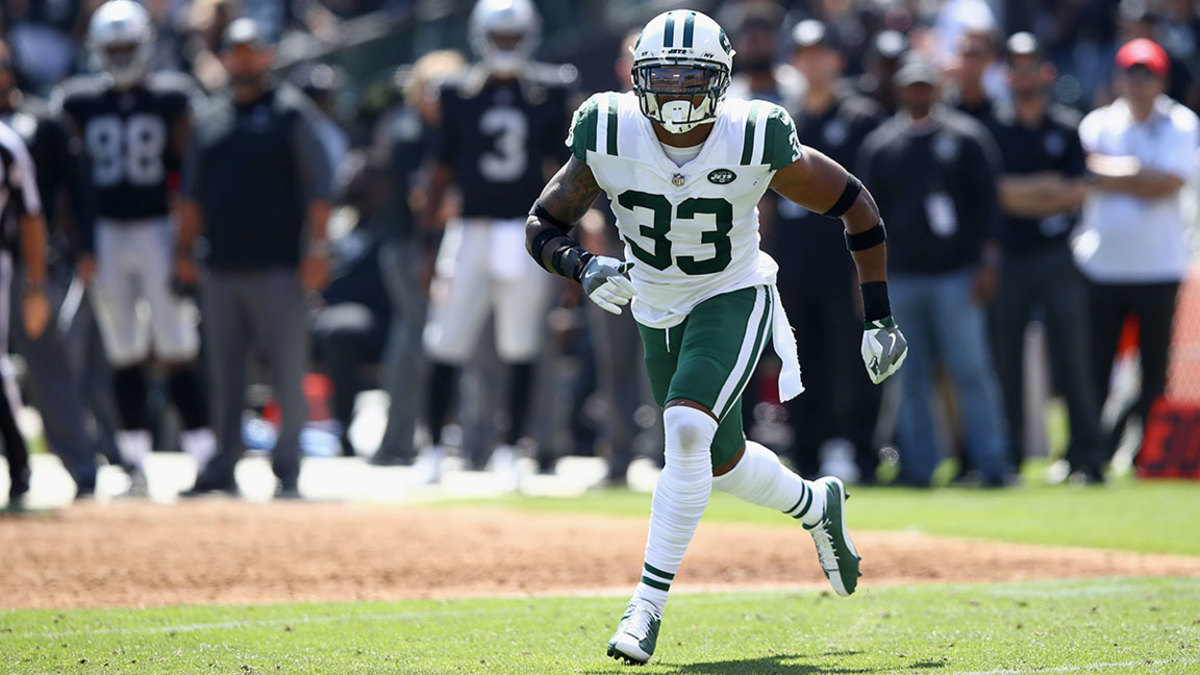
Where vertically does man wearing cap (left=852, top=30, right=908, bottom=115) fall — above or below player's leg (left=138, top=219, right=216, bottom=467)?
above

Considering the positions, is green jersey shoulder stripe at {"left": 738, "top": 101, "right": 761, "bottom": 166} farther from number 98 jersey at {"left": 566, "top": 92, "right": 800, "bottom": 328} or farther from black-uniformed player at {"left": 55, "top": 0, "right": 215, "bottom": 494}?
black-uniformed player at {"left": 55, "top": 0, "right": 215, "bottom": 494}

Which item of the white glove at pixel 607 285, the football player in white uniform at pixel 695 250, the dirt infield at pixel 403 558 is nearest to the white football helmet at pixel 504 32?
the dirt infield at pixel 403 558

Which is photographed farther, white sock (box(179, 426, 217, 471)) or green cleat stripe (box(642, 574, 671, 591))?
white sock (box(179, 426, 217, 471))

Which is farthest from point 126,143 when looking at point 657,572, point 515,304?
point 657,572

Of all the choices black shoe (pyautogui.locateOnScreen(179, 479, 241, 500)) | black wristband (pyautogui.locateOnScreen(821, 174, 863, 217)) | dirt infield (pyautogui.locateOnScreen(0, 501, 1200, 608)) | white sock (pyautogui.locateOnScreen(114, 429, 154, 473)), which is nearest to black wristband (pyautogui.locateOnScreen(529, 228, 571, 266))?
black wristband (pyautogui.locateOnScreen(821, 174, 863, 217))

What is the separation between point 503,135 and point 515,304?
1.10m

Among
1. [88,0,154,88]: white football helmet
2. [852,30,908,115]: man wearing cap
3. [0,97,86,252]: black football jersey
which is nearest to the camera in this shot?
[0,97,86,252]: black football jersey

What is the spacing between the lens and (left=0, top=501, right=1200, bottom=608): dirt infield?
23.2ft

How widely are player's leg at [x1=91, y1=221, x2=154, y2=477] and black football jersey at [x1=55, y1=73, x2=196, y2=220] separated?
0.60 ft

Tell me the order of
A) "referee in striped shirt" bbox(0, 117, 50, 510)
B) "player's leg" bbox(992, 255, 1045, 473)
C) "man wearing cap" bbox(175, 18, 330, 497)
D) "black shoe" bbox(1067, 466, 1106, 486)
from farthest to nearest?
"player's leg" bbox(992, 255, 1045, 473), "black shoe" bbox(1067, 466, 1106, 486), "man wearing cap" bbox(175, 18, 330, 497), "referee in striped shirt" bbox(0, 117, 50, 510)

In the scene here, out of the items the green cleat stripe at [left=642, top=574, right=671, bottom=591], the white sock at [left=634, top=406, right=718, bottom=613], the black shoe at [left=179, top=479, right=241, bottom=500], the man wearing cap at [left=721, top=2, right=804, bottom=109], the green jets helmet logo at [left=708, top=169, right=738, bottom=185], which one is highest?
the green jets helmet logo at [left=708, top=169, right=738, bottom=185]

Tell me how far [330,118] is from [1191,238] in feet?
23.2

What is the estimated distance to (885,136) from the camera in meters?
11.0

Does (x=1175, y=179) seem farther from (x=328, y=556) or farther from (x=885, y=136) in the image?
(x=328, y=556)
